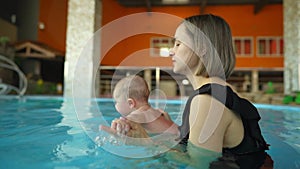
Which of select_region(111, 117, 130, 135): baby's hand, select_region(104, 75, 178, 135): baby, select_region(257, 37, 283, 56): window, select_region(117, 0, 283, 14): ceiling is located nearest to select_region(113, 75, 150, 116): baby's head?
select_region(104, 75, 178, 135): baby

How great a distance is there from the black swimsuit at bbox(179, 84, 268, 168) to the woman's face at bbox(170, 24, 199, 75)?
0.38 feet

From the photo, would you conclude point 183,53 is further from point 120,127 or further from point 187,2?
point 187,2

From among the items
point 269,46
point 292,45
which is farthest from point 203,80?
point 269,46

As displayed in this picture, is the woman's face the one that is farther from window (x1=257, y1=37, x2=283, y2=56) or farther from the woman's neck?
window (x1=257, y1=37, x2=283, y2=56)

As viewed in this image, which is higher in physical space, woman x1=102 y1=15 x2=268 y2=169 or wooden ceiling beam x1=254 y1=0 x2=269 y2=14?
wooden ceiling beam x1=254 y1=0 x2=269 y2=14

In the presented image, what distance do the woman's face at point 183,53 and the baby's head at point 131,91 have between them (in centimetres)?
45

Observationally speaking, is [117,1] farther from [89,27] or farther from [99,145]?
[99,145]

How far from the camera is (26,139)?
1.47 m

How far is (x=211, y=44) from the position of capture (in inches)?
35.8

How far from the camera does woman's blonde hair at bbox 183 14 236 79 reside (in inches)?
35.4

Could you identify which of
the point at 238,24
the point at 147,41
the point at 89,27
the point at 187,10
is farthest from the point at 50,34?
the point at 238,24

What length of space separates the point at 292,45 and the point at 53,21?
8810 mm

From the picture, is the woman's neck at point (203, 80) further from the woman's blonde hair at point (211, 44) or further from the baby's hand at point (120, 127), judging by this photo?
the baby's hand at point (120, 127)

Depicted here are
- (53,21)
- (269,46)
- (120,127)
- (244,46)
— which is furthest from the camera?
(244,46)
